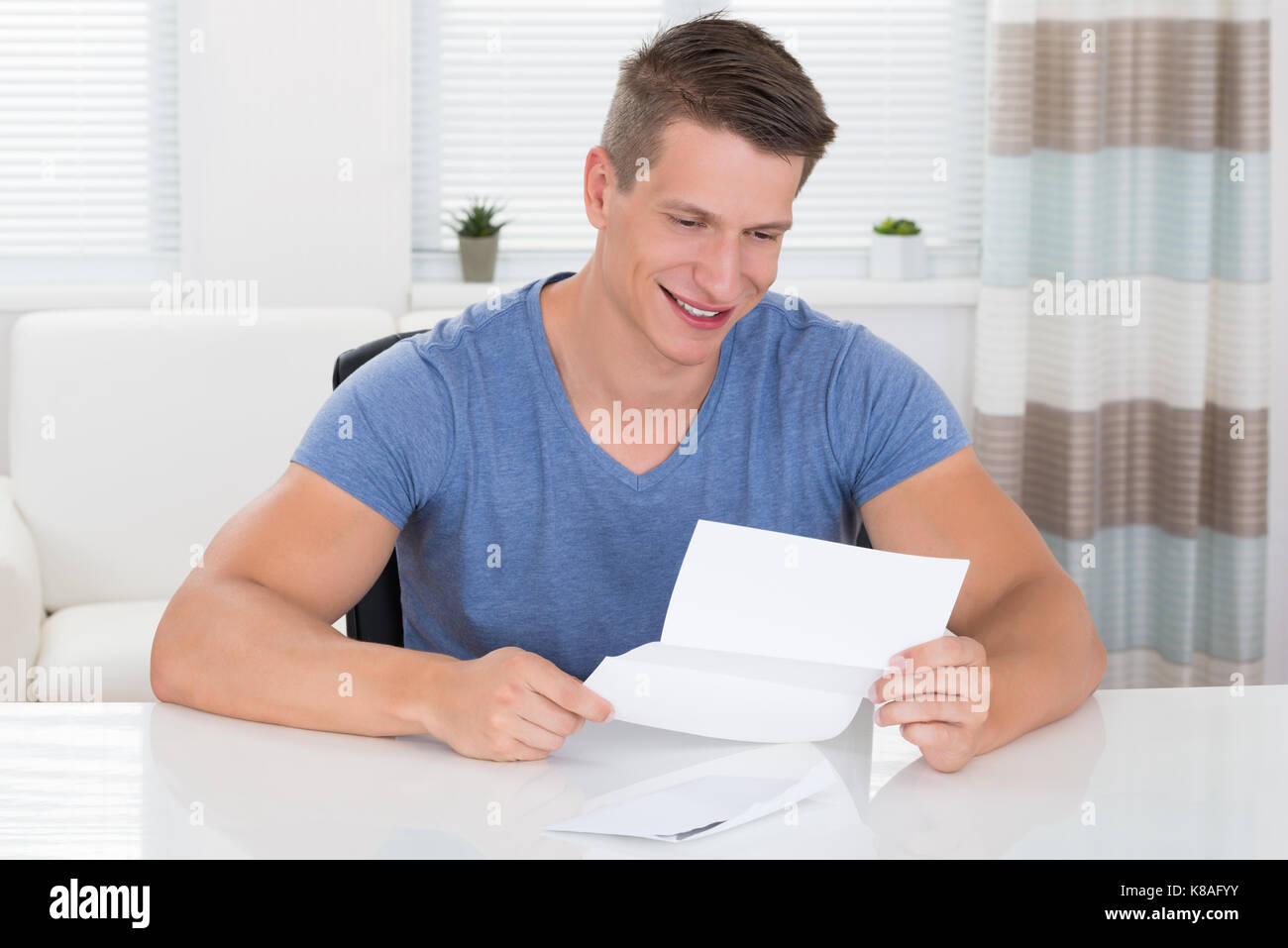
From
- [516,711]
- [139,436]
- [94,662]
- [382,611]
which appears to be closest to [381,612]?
[382,611]

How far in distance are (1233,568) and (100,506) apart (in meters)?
2.45

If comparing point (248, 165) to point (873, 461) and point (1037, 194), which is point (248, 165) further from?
point (873, 461)

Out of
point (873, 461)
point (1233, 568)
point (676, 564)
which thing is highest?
point (873, 461)

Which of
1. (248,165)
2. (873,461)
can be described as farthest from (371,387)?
(248,165)

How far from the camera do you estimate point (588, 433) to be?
1.40 metres

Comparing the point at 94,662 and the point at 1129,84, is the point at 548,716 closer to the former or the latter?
the point at 94,662

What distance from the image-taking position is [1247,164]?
9.45ft

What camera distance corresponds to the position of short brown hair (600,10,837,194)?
4.14ft

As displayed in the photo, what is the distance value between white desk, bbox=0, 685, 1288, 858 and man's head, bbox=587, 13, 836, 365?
1.47ft

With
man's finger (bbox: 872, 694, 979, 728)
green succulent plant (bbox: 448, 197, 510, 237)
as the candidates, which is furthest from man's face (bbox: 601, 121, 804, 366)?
green succulent plant (bbox: 448, 197, 510, 237)

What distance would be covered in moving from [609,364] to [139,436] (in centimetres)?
156

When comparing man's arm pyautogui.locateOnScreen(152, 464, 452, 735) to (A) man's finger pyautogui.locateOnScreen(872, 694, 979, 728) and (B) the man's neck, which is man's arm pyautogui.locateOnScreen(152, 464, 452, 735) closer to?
(B) the man's neck

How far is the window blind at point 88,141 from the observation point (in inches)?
118
